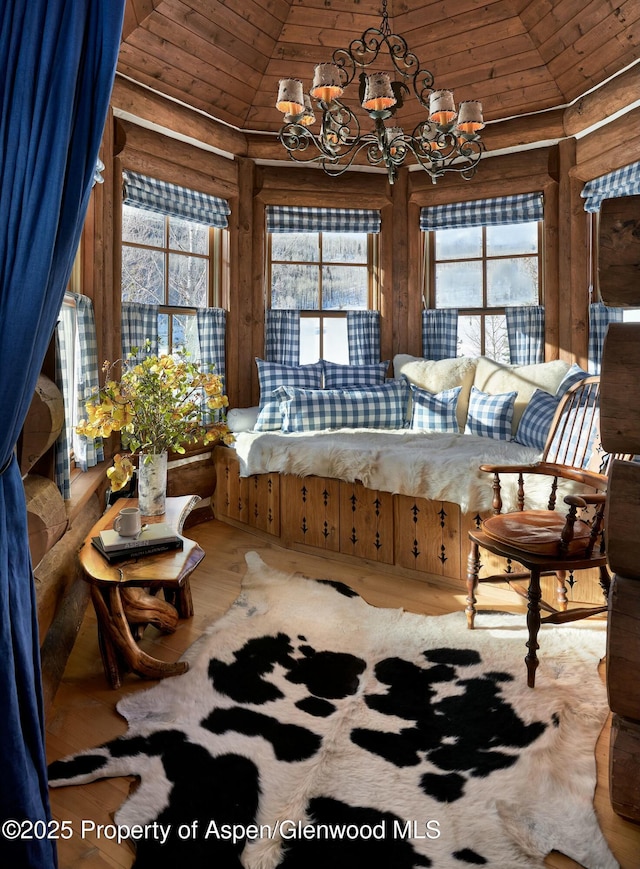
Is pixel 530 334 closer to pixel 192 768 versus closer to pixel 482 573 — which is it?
pixel 482 573

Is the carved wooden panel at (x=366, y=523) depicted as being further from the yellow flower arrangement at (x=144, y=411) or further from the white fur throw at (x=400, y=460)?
the yellow flower arrangement at (x=144, y=411)

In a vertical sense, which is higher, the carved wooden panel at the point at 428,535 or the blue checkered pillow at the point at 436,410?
the blue checkered pillow at the point at 436,410

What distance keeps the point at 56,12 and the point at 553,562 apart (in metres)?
2.37

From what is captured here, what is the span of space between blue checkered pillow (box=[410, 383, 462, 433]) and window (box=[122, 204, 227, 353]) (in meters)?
1.83

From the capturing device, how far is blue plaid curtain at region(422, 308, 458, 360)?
5.00m

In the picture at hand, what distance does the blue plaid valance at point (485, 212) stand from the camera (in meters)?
4.62

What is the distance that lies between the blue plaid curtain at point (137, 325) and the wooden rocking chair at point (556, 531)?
2.62 meters

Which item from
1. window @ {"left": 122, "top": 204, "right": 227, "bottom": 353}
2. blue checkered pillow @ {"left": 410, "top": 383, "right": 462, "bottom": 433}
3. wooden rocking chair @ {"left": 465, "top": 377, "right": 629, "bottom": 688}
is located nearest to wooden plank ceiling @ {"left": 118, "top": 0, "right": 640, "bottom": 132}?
window @ {"left": 122, "top": 204, "right": 227, "bottom": 353}

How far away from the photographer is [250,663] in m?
2.50

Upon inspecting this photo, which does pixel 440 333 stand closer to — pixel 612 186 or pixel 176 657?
pixel 612 186

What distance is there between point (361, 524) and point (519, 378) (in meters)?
1.63

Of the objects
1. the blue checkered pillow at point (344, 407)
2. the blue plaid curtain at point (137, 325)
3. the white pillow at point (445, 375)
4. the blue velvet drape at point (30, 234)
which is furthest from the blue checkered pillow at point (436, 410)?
the blue velvet drape at point (30, 234)

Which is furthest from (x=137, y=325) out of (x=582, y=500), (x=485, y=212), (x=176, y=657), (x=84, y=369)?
(x=582, y=500)

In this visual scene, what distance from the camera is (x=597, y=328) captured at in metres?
4.28
